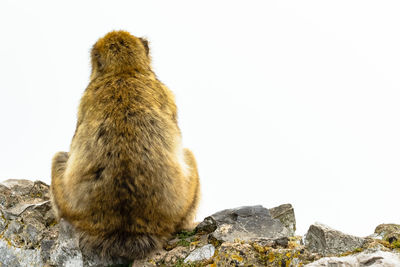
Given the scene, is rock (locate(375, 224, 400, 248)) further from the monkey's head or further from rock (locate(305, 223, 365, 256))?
the monkey's head

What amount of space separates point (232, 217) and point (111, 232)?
141 centimetres

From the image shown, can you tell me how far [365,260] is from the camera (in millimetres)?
3699

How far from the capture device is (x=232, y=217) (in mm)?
5512

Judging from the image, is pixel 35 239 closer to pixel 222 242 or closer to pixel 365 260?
pixel 222 242

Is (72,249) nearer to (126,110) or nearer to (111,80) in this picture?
(126,110)

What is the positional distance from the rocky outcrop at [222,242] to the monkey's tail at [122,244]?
11cm

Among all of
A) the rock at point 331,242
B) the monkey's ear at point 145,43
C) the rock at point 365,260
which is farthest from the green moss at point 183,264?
the monkey's ear at point 145,43

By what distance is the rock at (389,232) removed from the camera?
4.41 meters

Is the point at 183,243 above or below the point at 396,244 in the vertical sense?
below

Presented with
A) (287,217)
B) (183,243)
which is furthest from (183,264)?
(287,217)

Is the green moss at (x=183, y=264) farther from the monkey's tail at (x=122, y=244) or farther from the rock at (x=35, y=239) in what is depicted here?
the rock at (x=35, y=239)

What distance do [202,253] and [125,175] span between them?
3.86ft

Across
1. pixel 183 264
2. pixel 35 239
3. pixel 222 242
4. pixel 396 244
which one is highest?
pixel 396 244

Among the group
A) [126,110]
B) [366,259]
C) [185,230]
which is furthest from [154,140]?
[366,259]
